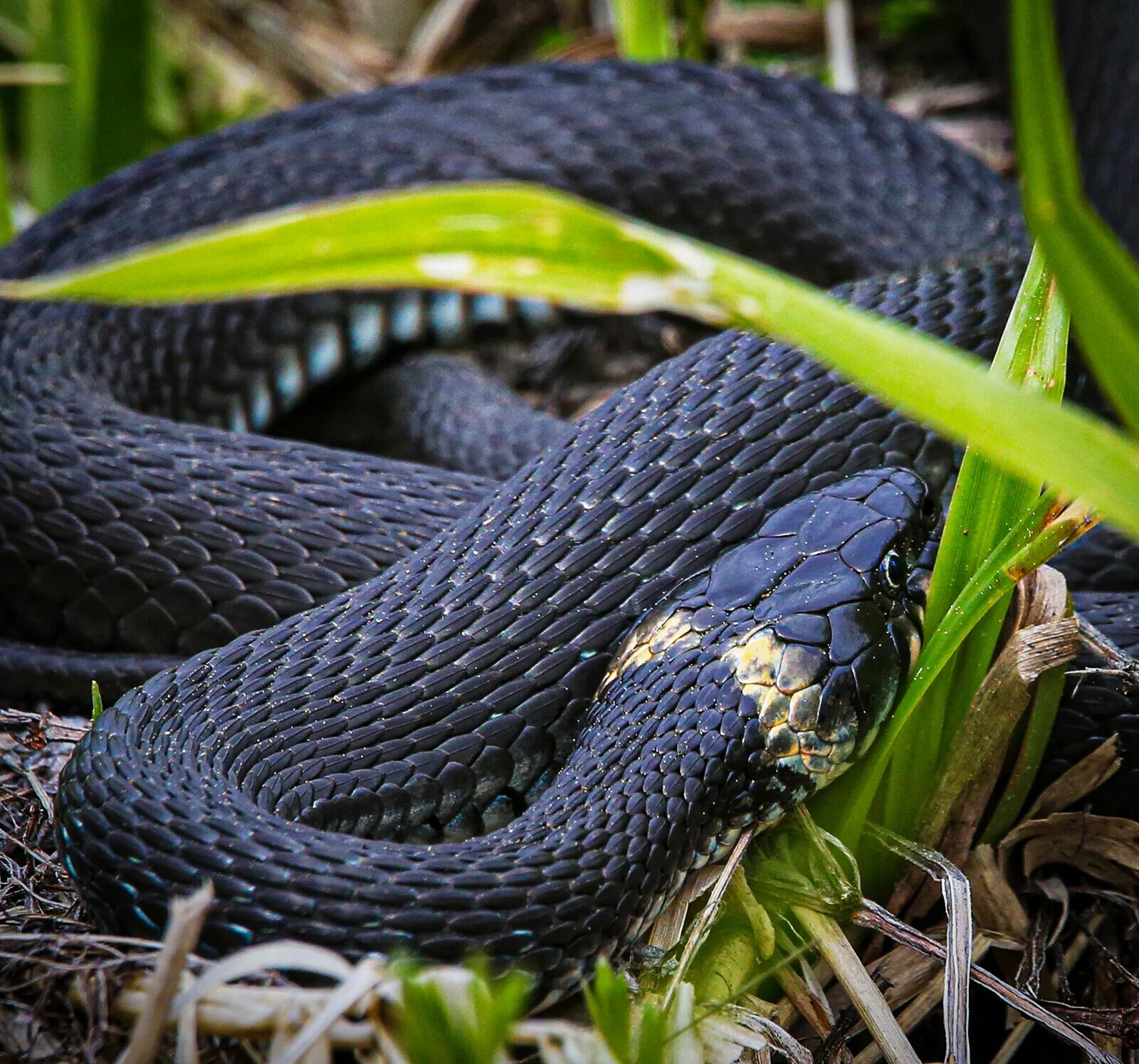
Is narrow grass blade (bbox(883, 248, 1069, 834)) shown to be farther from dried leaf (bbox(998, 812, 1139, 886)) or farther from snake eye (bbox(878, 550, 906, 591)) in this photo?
dried leaf (bbox(998, 812, 1139, 886))

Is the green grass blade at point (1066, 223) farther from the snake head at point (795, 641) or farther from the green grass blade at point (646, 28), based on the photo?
the green grass blade at point (646, 28)

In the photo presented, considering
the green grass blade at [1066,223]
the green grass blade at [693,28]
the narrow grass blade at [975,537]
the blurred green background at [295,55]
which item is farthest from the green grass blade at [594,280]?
the green grass blade at [693,28]

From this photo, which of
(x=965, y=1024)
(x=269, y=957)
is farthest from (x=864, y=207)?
(x=269, y=957)

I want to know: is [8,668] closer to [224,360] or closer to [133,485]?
[133,485]

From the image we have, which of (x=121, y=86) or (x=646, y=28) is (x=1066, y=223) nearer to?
(x=646, y=28)

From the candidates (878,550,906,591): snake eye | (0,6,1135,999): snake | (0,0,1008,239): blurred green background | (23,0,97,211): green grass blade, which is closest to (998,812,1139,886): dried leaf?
(0,6,1135,999): snake

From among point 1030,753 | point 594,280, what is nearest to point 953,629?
point 1030,753
